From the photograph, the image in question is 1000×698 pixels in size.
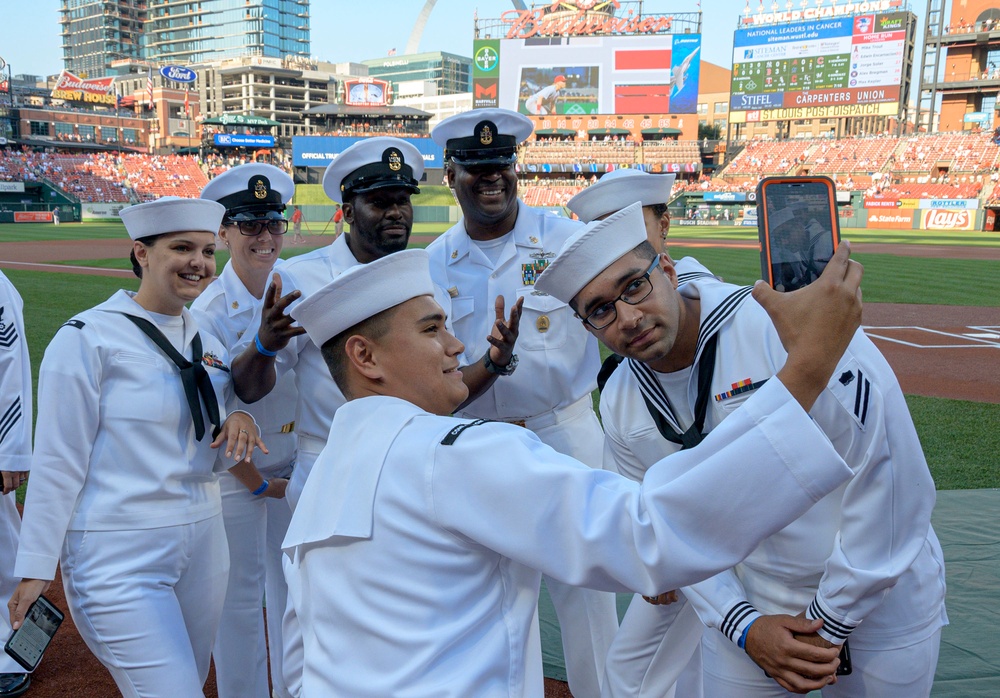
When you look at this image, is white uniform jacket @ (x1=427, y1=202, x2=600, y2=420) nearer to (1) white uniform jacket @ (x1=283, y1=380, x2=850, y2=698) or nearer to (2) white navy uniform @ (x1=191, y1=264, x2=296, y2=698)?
(2) white navy uniform @ (x1=191, y1=264, x2=296, y2=698)

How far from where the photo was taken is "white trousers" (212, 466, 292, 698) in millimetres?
3533

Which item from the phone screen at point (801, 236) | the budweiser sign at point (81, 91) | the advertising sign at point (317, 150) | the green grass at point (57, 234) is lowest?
the green grass at point (57, 234)

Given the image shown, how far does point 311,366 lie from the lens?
3693 mm

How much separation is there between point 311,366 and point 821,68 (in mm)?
74174

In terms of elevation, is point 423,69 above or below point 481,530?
above

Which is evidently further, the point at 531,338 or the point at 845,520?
the point at 531,338

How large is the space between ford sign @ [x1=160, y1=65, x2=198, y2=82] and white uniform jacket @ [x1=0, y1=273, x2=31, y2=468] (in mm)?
112031

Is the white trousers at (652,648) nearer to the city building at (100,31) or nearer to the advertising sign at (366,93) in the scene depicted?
the advertising sign at (366,93)

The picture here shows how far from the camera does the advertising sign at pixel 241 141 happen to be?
77.8 m

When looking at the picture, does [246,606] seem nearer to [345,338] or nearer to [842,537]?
[345,338]

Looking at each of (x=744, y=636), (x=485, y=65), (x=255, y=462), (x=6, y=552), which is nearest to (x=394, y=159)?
(x=255, y=462)

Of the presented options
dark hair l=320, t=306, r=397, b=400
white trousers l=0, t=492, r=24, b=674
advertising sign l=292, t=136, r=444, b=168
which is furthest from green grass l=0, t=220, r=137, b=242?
dark hair l=320, t=306, r=397, b=400

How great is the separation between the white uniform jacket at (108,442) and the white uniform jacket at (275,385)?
89 centimetres

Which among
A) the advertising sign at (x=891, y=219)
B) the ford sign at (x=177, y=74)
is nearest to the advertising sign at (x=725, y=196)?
the advertising sign at (x=891, y=219)
